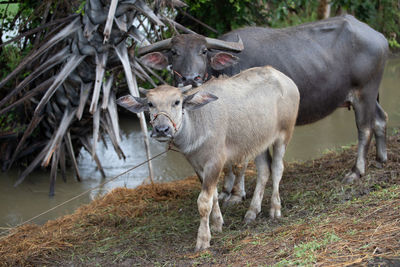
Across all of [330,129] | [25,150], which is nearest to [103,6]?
[25,150]

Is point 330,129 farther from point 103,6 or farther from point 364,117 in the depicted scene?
point 103,6

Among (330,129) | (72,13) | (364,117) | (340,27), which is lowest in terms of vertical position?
(330,129)

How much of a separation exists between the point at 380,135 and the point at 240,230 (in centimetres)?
285

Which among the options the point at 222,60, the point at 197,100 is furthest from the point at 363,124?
the point at 197,100

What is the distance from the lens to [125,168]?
8617 mm

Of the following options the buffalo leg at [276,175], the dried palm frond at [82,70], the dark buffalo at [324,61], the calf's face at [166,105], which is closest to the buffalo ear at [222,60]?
the dark buffalo at [324,61]

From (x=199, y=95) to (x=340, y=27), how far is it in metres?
2.92

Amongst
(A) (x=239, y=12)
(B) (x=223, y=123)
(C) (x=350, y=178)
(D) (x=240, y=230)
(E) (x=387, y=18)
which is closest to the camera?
(B) (x=223, y=123)

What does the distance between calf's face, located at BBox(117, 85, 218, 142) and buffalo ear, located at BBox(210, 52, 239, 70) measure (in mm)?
1443

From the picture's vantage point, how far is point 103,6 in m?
6.85

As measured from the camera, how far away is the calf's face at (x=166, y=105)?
422 cm

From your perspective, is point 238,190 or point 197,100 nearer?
point 197,100

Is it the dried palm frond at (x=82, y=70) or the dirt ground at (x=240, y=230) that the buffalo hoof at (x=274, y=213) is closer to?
the dirt ground at (x=240, y=230)

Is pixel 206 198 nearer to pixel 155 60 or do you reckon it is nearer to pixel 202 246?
pixel 202 246
